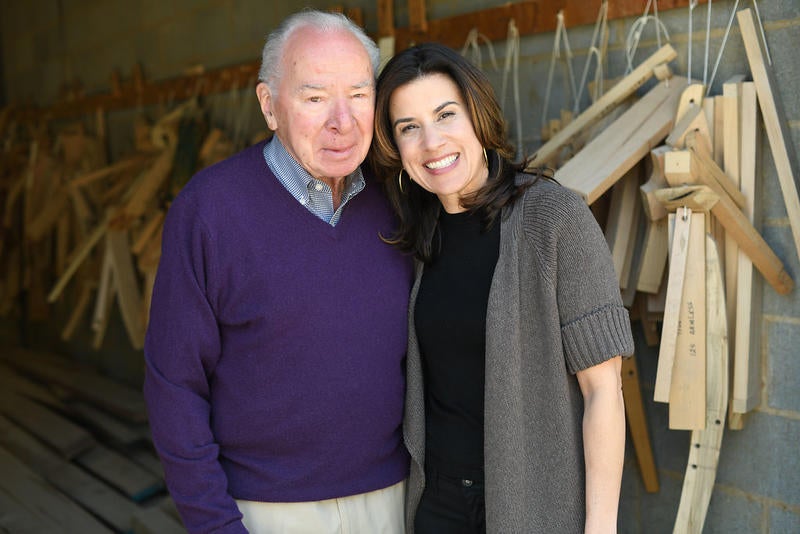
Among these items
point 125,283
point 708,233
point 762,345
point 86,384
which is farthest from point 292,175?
point 86,384

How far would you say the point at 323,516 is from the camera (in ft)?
5.56

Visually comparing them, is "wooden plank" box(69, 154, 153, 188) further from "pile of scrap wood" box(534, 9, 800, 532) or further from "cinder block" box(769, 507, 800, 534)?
"cinder block" box(769, 507, 800, 534)

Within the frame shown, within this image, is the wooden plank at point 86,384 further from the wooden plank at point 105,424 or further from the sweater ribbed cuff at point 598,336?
the sweater ribbed cuff at point 598,336

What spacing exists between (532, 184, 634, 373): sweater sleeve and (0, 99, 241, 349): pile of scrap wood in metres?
2.58

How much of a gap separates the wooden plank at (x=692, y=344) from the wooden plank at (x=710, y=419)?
0.07ft

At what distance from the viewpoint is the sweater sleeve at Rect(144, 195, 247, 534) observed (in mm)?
1601

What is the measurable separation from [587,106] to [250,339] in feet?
4.23

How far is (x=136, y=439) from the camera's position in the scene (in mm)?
4188

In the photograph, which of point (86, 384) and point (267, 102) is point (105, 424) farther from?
point (267, 102)

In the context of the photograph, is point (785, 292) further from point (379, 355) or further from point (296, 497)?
point (296, 497)

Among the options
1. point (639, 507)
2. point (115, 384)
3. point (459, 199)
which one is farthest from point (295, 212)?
point (115, 384)

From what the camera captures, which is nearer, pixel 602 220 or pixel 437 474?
pixel 437 474

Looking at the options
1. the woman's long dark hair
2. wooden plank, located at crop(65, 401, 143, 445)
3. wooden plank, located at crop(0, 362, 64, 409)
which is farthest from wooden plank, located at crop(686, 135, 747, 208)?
wooden plank, located at crop(0, 362, 64, 409)

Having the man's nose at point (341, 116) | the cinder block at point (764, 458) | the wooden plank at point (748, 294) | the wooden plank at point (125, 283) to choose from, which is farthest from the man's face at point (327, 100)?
the wooden plank at point (125, 283)
